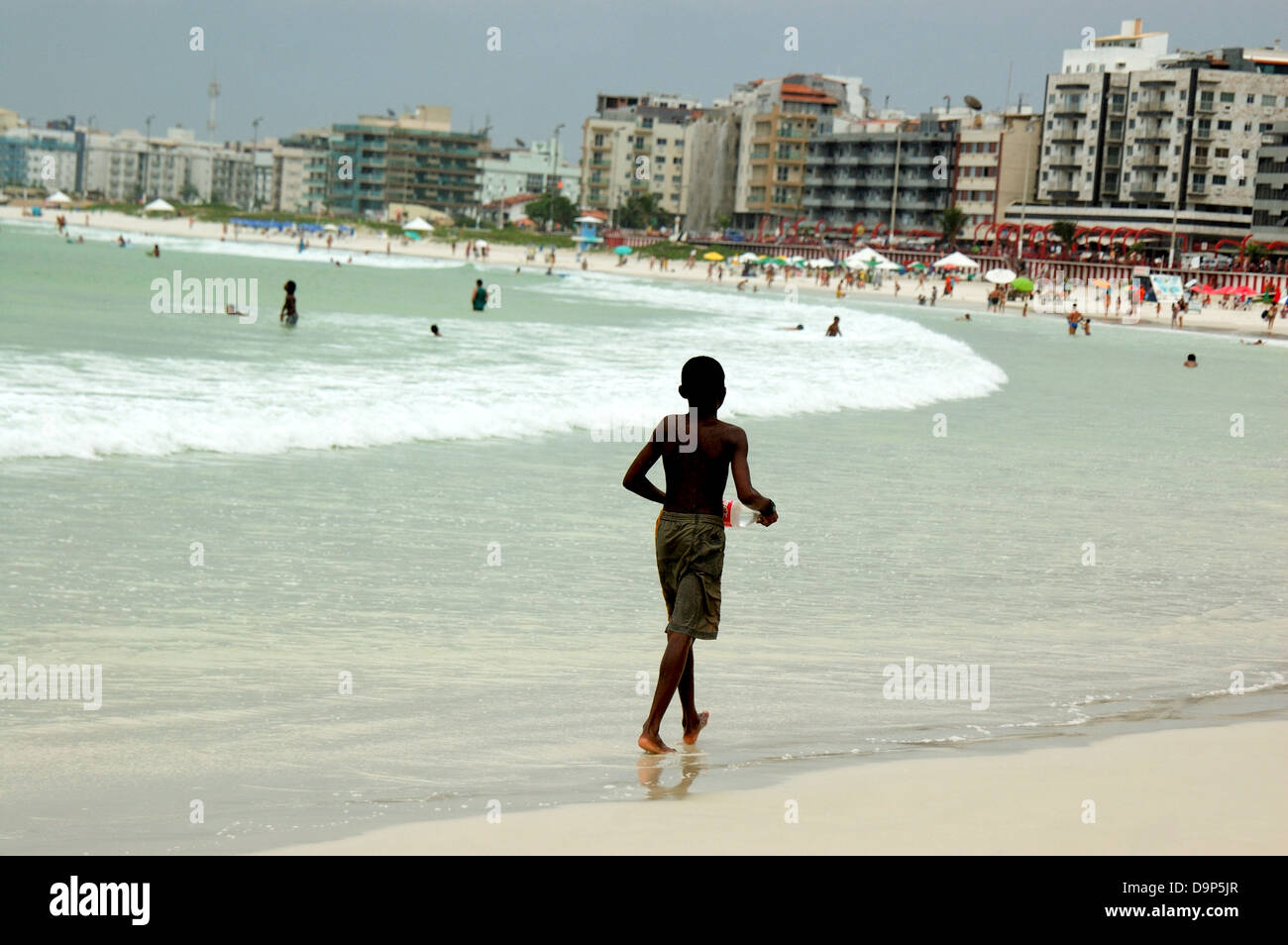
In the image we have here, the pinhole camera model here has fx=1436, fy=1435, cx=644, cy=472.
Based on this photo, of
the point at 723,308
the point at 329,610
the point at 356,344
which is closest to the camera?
the point at 329,610

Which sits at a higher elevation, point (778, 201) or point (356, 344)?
point (778, 201)

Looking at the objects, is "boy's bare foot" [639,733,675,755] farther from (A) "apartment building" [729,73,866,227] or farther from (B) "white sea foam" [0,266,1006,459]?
(A) "apartment building" [729,73,866,227]

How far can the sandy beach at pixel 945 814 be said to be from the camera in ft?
14.7

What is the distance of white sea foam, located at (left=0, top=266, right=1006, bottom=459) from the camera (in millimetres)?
15039

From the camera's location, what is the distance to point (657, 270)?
117750 millimetres

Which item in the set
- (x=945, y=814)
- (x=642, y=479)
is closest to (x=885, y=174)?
(x=642, y=479)

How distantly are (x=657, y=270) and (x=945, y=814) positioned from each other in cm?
11429

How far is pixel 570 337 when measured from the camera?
3875 cm

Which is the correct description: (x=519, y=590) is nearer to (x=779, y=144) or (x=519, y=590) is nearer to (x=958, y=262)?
(x=958, y=262)

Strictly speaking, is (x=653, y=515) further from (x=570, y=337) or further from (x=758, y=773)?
(x=570, y=337)

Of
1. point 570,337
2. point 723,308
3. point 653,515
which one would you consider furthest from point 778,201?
point 653,515

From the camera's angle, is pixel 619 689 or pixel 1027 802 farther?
pixel 619 689

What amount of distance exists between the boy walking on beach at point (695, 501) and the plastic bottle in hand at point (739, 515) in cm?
3
